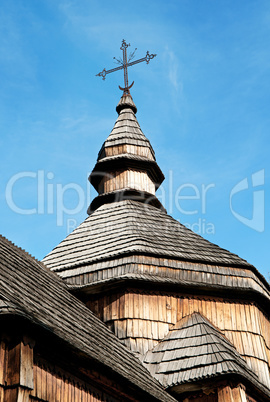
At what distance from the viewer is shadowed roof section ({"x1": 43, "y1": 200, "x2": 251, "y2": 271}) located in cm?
1388

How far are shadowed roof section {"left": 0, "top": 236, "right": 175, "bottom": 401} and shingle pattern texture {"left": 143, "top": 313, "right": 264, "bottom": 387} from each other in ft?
1.29

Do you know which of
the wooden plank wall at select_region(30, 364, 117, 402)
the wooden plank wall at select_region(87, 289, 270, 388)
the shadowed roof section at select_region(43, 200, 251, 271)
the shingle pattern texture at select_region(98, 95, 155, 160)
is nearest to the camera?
the wooden plank wall at select_region(30, 364, 117, 402)

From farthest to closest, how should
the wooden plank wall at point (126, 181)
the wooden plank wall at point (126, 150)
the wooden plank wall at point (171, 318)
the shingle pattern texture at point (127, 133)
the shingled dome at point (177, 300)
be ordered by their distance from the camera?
the shingle pattern texture at point (127, 133) → the wooden plank wall at point (126, 150) → the wooden plank wall at point (126, 181) → the wooden plank wall at point (171, 318) → the shingled dome at point (177, 300)

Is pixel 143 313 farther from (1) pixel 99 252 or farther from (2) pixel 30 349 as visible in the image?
(2) pixel 30 349

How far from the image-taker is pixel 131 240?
14.0 m

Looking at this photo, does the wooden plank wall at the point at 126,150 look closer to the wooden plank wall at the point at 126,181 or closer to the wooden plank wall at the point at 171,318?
the wooden plank wall at the point at 126,181

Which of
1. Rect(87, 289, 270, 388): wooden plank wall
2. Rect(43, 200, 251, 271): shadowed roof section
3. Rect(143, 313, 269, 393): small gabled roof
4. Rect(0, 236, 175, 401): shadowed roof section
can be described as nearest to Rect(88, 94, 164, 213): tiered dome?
Rect(43, 200, 251, 271): shadowed roof section

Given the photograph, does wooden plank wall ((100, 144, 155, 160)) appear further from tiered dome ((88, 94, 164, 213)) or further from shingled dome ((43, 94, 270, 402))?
shingled dome ((43, 94, 270, 402))

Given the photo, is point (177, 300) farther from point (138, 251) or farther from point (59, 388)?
point (59, 388)

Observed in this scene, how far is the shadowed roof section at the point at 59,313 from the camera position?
8430mm

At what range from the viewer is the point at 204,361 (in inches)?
445

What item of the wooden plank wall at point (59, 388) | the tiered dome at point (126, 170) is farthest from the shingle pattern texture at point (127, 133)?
the wooden plank wall at point (59, 388)

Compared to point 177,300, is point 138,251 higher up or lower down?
higher up

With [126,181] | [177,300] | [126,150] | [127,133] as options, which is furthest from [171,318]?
[127,133]
